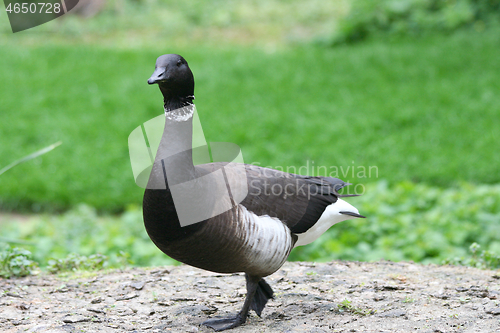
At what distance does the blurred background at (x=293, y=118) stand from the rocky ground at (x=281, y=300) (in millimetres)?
567

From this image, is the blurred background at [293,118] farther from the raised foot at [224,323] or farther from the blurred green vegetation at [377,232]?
the raised foot at [224,323]

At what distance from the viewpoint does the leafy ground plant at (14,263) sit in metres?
4.43

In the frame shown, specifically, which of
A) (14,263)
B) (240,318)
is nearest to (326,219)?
(240,318)

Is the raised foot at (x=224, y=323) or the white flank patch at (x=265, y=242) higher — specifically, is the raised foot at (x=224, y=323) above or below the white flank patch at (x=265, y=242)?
below

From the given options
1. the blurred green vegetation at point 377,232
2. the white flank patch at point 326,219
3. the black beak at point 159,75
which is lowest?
the blurred green vegetation at point 377,232

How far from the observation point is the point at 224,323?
346 centimetres

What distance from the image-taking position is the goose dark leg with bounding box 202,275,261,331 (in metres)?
3.42

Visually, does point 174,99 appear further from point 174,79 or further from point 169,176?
point 169,176

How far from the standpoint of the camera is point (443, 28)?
1227cm

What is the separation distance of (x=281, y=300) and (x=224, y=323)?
24.2 inches

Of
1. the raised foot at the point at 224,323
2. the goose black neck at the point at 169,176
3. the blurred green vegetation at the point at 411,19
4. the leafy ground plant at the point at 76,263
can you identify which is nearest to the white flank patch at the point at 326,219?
the raised foot at the point at 224,323

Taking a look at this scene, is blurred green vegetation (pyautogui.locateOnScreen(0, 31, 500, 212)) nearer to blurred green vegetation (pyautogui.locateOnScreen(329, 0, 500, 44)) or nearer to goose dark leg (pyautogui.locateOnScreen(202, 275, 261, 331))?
blurred green vegetation (pyautogui.locateOnScreen(329, 0, 500, 44))

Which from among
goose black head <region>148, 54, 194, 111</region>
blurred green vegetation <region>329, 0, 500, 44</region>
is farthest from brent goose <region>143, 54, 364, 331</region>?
blurred green vegetation <region>329, 0, 500, 44</region>

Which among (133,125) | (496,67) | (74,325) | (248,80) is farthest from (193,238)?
(496,67)
